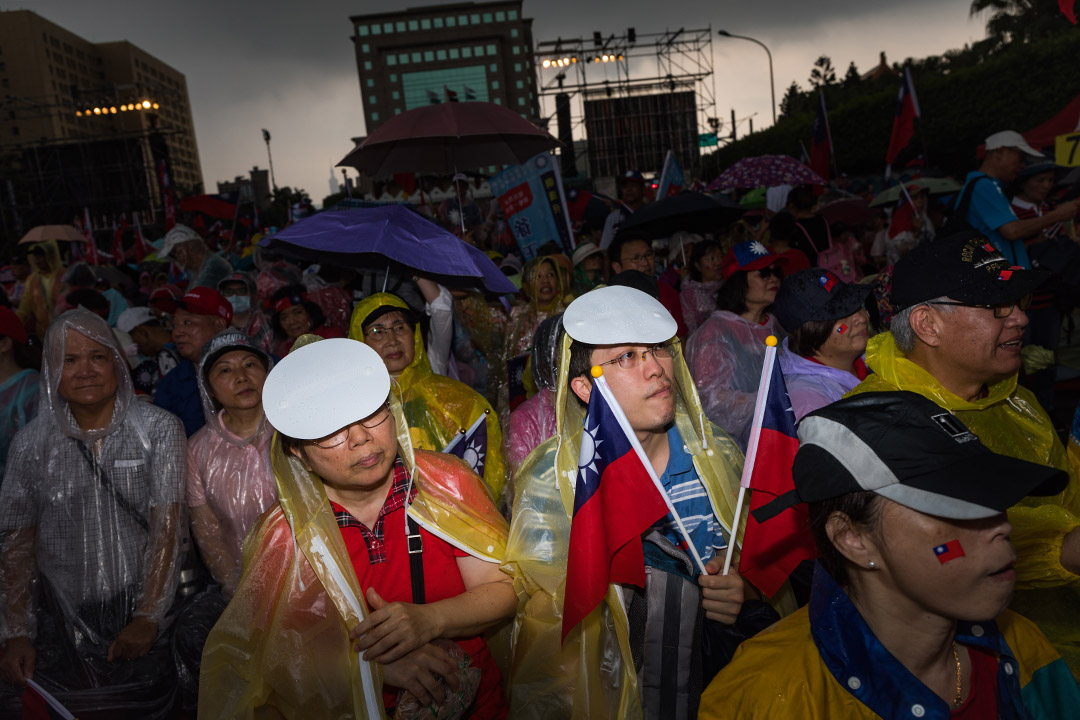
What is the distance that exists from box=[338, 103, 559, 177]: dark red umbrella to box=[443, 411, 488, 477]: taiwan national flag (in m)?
2.69

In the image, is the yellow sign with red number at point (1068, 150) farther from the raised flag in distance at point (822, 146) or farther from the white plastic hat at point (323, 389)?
the white plastic hat at point (323, 389)

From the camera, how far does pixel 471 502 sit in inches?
→ 88.4

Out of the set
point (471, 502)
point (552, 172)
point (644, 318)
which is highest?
point (552, 172)

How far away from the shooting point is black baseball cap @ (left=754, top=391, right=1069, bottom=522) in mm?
1319

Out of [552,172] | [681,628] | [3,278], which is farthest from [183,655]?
[3,278]

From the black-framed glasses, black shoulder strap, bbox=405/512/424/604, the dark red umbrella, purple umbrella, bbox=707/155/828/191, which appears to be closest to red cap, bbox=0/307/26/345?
the dark red umbrella

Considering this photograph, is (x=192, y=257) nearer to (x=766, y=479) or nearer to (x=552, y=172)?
(x=552, y=172)

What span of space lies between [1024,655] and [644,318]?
128 centimetres

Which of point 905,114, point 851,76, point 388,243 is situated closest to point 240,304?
point 388,243

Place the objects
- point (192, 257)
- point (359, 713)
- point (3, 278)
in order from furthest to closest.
→ point (3, 278) < point (192, 257) < point (359, 713)

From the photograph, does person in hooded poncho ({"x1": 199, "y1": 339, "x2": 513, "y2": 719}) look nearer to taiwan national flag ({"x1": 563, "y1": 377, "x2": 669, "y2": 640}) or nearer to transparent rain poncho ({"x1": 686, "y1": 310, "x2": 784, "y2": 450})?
taiwan national flag ({"x1": 563, "y1": 377, "x2": 669, "y2": 640})

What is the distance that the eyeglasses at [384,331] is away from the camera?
12.1ft

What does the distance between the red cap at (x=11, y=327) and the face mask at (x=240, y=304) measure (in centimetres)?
229

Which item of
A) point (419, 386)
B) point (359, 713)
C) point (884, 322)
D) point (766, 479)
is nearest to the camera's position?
point (359, 713)
